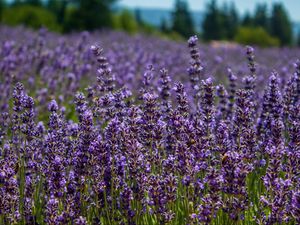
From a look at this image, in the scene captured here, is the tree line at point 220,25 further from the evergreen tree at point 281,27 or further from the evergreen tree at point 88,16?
the evergreen tree at point 88,16

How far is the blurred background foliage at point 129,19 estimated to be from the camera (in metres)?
25.3

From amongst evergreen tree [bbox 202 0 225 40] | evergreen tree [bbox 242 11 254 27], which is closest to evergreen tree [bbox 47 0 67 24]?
evergreen tree [bbox 202 0 225 40]

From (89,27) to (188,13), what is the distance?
25.8 metres

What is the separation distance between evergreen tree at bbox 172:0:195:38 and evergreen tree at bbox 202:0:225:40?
4.40ft

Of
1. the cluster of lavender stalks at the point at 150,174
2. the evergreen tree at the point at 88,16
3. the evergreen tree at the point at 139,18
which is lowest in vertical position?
the evergreen tree at the point at 139,18

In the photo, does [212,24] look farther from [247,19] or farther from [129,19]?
[129,19]

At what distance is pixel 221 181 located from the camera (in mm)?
2910

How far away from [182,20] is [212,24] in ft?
8.77

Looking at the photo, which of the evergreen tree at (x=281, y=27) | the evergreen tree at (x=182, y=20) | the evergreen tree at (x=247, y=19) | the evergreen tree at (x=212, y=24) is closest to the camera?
the evergreen tree at (x=182, y=20)

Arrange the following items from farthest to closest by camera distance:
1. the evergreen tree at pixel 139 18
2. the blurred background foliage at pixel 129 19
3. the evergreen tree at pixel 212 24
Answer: the evergreen tree at pixel 212 24
the evergreen tree at pixel 139 18
the blurred background foliage at pixel 129 19

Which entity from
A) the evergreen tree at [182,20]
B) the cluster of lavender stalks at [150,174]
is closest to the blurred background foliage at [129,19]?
the evergreen tree at [182,20]

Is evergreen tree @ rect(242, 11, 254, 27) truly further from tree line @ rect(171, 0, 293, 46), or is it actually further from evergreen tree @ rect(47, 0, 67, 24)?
evergreen tree @ rect(47, 0, 67, 24)

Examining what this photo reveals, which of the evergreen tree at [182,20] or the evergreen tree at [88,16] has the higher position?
the evergreen tree at [88,16]

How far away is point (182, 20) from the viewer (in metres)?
48.1
